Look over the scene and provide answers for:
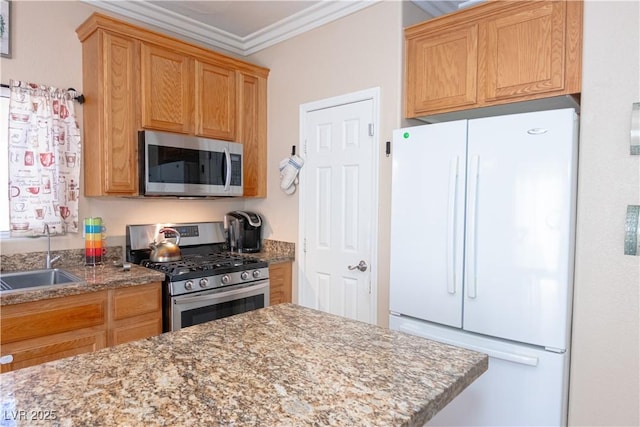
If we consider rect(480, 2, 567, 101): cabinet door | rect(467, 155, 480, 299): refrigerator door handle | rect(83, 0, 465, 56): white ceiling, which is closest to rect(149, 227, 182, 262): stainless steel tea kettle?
rect(83, 0, 465, 56): white ceiling

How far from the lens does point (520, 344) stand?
187cm

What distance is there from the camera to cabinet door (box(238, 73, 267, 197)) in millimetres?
3271

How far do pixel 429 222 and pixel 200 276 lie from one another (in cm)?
150

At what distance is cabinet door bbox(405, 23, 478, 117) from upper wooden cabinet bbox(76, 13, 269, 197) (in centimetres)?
147

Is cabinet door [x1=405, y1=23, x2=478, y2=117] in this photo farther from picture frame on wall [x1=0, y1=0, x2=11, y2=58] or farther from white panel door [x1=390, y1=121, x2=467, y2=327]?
picture frame on wall [x1=0, y1=0, x2=11, y2=58]

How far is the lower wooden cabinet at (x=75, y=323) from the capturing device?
1.89 meters

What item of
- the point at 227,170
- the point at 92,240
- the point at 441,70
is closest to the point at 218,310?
the point at 92,240

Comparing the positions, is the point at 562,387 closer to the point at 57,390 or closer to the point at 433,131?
the point at 433,131

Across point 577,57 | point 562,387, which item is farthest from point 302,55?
point 562,387

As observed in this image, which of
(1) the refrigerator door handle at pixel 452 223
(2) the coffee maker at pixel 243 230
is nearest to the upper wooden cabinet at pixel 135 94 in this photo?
(2) the coffee maker at pixel 243 230

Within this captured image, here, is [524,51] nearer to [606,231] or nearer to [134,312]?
[606,231]

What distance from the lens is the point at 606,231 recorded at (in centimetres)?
177

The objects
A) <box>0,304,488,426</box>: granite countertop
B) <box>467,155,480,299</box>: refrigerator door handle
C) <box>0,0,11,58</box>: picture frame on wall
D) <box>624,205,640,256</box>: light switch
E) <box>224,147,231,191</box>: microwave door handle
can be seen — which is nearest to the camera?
<box>0,304,488,426</box>: granite countertop

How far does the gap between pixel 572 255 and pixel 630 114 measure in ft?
2.19
